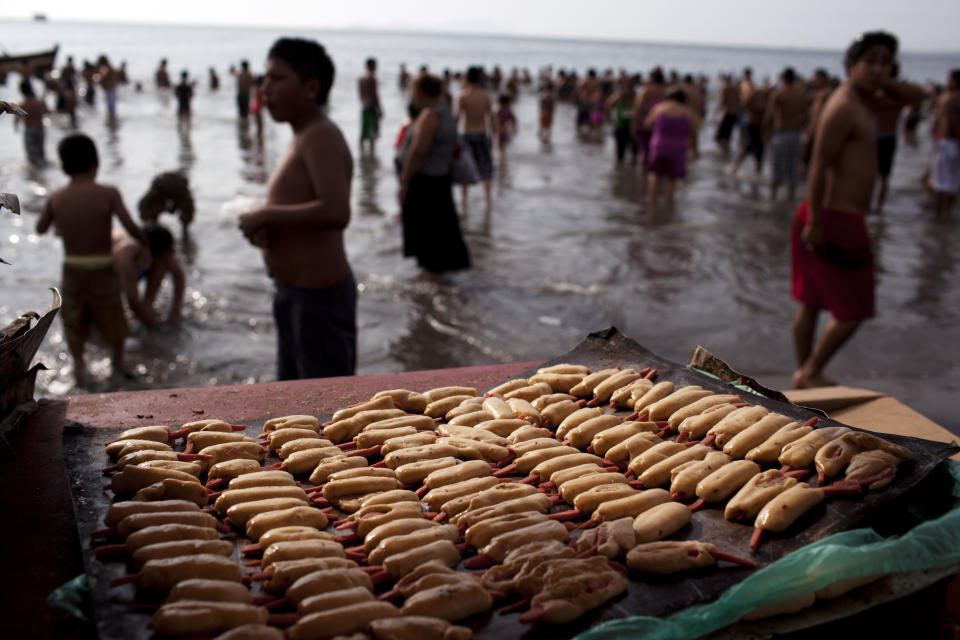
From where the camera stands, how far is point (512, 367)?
3.67m

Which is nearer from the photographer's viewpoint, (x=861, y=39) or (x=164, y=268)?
(x=861, y=39)

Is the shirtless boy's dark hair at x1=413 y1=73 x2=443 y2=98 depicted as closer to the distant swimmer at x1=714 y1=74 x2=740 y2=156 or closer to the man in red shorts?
the man in red shorts

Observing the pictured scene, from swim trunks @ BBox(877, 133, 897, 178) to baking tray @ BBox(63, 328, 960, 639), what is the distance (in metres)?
10.2

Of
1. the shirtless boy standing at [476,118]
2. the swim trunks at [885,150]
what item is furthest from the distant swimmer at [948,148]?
the shirtless boy standing at [476,118]

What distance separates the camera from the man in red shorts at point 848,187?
4.89 metres

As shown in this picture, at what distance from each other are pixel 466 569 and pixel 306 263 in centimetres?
240

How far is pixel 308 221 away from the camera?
154 inches

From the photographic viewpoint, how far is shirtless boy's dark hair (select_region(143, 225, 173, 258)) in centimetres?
687

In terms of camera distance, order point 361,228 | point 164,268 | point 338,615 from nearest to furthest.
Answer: point 338,615 → point 164,268 → point 361,228

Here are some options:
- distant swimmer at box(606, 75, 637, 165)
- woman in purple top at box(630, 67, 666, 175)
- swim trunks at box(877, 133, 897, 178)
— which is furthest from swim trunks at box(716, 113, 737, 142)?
swim trunks at box(877, 133, 897, 178)

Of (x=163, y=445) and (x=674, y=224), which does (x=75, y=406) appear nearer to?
(x=163, y=445)

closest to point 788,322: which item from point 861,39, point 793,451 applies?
point 861,39

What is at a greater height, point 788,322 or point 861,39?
point 861,39

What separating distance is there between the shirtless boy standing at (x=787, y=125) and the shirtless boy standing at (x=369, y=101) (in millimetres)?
7275
